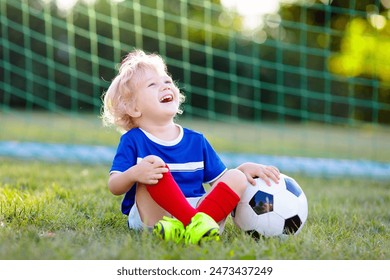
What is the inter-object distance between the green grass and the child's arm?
0.16 meters

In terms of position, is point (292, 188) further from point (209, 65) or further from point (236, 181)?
point (209, 65)

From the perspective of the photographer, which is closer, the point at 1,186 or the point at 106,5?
the point at 1,186

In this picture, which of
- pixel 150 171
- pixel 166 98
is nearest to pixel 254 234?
pixel 150 171

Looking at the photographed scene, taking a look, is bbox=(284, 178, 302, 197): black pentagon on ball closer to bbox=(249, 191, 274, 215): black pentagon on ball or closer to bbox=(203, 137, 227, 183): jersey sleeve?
bbox=(249, 191, 274, 215): black pentagon on ball

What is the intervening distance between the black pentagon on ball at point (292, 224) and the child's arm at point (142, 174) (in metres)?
0.45

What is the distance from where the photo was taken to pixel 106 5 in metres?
11.8

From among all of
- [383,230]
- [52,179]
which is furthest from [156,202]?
[52,179]

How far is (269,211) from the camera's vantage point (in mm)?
2043

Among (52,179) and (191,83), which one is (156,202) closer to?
(52,179)

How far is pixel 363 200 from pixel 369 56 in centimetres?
667

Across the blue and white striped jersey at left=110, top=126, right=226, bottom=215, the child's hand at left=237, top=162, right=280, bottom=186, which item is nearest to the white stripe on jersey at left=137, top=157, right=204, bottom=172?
the blue and white striped jersey at left=110, top=126, right=226, bottom=215

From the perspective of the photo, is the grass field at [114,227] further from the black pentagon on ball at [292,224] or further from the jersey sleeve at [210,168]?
the jersey sleeve at [210,168]

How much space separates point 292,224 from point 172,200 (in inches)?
16.9

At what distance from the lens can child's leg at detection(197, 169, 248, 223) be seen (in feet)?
6.50
